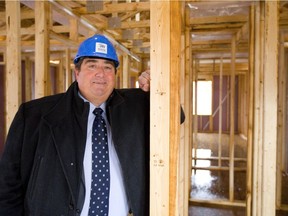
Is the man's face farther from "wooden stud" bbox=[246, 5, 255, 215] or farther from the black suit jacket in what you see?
"wooden stud" bbox=[246, 5, 255, 215]

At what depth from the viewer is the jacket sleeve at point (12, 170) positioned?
1.38 meters

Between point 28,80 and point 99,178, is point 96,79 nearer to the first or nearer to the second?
point 99,178

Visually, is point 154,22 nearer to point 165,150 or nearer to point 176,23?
point 176,23

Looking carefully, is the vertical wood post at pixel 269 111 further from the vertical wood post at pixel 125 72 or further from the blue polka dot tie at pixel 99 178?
the vertical wood post at pixel 125 72

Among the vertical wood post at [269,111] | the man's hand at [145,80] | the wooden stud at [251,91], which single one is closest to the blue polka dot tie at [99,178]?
the man's hand at [145,80]

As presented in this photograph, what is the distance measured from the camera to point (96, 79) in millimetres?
1390

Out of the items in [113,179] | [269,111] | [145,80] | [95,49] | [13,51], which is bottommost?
[113,179]

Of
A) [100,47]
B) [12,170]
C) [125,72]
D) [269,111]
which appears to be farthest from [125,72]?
[12,170]

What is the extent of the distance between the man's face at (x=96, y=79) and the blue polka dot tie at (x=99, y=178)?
0.61 ft

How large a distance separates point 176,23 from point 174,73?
0.17 m

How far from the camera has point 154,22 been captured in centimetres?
96

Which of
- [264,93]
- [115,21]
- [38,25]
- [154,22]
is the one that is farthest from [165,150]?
[115,21]

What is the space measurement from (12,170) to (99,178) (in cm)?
42

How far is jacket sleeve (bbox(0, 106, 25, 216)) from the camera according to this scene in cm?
138
